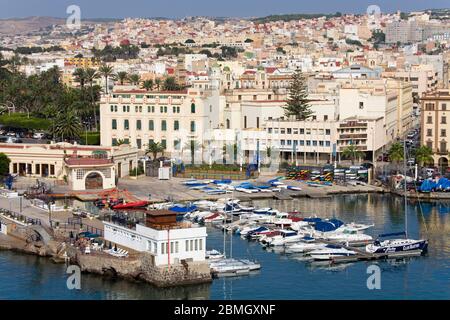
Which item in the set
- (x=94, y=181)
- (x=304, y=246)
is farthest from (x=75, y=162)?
(x=304, y=246)

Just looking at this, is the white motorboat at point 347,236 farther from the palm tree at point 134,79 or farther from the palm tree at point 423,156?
the palm tree at point 134,79

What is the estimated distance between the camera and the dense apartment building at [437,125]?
35562 mm

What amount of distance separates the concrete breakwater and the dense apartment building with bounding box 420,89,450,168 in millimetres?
17626

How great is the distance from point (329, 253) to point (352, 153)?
13.9 meters

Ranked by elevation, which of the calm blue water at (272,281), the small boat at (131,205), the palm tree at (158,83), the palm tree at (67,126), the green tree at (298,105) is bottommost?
the calm blue water at (272,281)

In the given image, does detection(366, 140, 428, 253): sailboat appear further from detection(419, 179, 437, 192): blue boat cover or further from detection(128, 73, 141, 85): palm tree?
detection(128, 73, 141, 85): palm tree

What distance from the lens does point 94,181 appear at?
31422 millimetres

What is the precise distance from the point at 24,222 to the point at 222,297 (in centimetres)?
729

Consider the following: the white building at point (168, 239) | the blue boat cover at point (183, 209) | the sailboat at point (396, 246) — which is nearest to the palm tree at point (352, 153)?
the blue boat cover at point (183, 209)

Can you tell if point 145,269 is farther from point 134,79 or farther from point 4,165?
point 134,79

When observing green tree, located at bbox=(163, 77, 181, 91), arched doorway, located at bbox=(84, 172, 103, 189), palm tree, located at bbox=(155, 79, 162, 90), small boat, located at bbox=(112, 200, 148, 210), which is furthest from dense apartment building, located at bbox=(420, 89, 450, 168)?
palm tree, located at bbox=(155, 79, 162, 90)

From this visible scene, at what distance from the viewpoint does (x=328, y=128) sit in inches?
1427

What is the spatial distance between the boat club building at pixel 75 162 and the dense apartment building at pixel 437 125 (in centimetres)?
1036

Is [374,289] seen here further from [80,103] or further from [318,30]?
[318,30]
